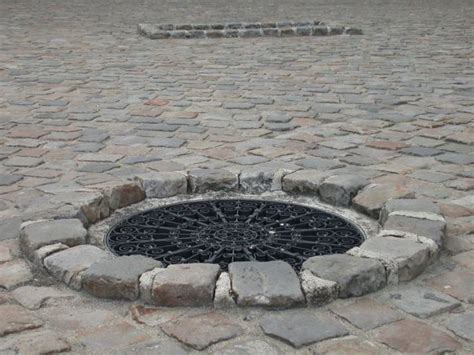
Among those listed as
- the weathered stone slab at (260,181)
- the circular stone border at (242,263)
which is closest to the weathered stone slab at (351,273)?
the circular stone border at (242,263)

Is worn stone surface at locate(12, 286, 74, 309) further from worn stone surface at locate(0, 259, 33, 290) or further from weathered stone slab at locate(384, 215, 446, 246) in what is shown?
weathered stone slab at locate(384, 215, 446, 246)

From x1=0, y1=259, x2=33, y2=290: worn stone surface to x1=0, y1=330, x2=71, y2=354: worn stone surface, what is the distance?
0.50 m

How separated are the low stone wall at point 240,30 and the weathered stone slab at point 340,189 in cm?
933

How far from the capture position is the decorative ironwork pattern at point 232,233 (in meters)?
3.64

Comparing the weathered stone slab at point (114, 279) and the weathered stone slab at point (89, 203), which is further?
the weathered stone slab at point (89, 203)

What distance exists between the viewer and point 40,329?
2.86 metres

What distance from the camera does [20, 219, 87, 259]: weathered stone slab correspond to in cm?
353

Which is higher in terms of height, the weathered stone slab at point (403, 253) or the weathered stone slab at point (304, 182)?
the weathered stone slab at point (403, 253)

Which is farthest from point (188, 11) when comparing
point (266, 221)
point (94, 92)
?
point (266, 221)

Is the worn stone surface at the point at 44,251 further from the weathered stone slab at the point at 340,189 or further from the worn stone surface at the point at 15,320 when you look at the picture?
the weathered stone slab at the point at 340,189

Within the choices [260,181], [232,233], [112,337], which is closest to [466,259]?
[232,233]

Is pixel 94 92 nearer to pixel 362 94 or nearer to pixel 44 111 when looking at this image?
pixel 44 111

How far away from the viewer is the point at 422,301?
3.11 metres

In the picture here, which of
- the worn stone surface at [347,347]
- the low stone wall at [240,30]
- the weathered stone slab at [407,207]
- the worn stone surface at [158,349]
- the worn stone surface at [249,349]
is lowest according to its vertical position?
the low stone wall at [240,30]
